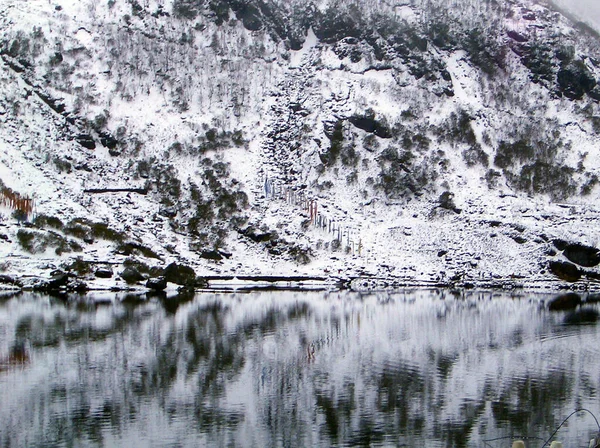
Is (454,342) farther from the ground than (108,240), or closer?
closer

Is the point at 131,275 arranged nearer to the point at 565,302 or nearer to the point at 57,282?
the point at 57,282

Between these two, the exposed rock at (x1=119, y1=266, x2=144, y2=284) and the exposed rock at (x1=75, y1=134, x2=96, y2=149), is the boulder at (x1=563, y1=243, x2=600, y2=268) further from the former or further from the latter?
the exposed rock at (x1=75, y1=134, x2=96, y2=149)

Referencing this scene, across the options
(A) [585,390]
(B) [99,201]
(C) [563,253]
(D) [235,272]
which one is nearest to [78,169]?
(B) [99,201]

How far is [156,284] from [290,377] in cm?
3887

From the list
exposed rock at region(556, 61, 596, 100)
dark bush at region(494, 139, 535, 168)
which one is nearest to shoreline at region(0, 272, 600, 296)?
dark bush at region(494, 139, 535, 168)

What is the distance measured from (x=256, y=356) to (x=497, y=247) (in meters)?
53.8

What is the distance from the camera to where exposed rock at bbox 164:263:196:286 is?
222 feet

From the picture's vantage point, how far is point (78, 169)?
8731cm

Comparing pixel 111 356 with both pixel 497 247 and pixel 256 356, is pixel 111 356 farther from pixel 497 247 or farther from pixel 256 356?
pixel 497 247

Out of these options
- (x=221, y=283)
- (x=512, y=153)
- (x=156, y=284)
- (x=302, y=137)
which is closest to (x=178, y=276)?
(x=156, y=284)

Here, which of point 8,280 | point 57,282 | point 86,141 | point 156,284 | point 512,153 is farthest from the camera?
point 512,153

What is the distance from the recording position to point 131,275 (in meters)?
65.4

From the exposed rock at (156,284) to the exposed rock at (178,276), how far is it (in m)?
1.69

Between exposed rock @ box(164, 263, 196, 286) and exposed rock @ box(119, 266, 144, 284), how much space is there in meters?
2.54
